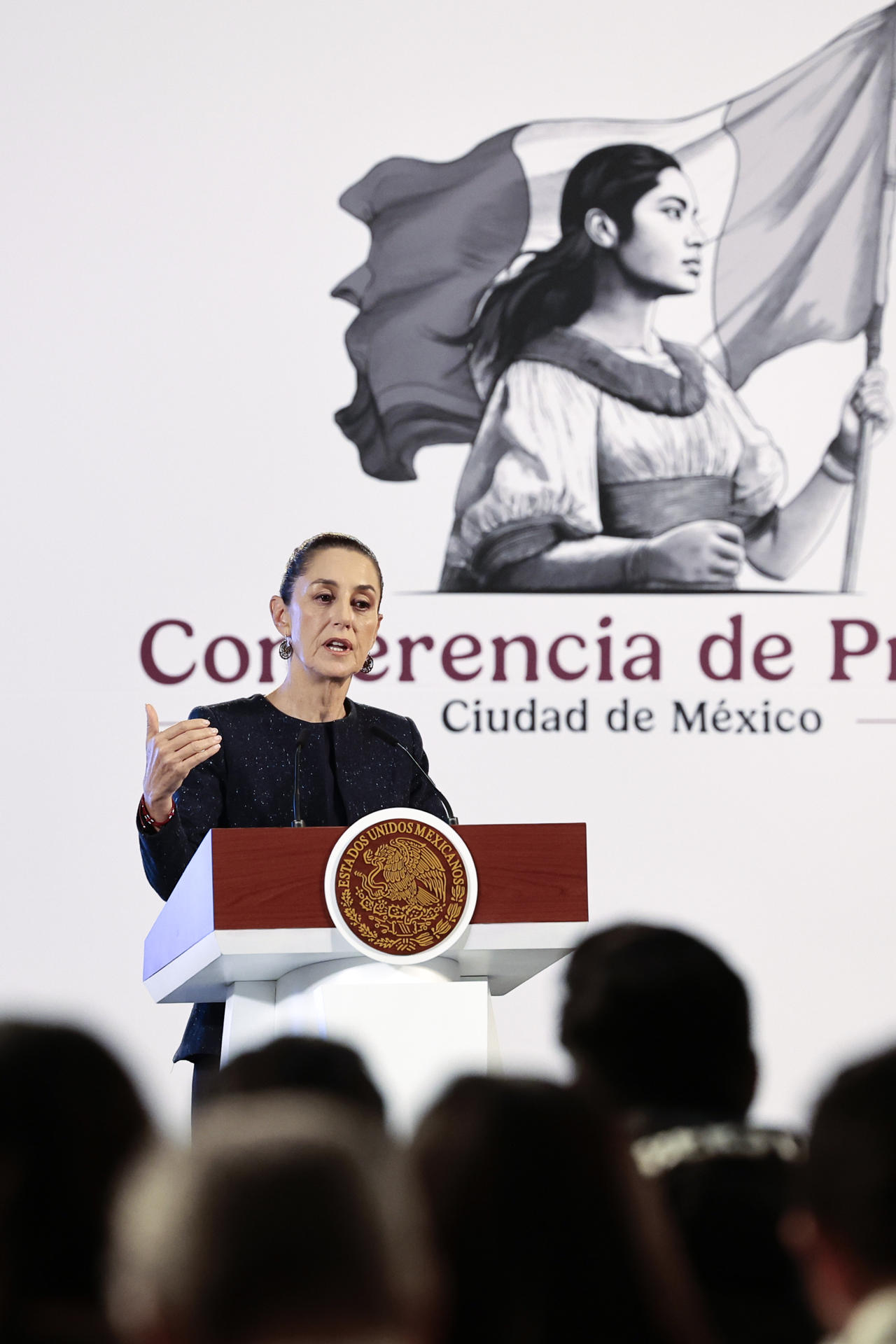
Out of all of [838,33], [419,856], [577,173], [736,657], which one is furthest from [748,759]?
[419,856]

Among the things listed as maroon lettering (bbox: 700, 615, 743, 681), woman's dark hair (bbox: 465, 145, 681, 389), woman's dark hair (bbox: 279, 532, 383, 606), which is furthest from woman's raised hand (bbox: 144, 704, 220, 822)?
woman's dark hair (bbox: 465, 145, 681, 389)

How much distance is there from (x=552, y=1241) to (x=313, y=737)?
2394 mm

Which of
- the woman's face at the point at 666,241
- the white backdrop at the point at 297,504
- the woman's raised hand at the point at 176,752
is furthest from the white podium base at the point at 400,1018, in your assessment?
the woman's face at the point at 666,241

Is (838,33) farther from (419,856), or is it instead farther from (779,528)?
(419,856)

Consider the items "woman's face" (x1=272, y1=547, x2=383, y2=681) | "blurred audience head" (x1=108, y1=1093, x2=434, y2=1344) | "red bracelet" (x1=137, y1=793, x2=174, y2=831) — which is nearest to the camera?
"blurred audience head" (x1=108, y1=1093, x2=434, y2=1344)

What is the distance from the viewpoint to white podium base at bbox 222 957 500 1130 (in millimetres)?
2490

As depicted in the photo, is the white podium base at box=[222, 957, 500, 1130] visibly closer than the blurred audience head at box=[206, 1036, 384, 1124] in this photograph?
No

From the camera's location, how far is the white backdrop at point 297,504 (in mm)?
5438

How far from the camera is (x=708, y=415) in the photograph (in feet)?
18.7

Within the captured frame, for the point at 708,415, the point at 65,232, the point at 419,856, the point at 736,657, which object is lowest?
the point at 419,856

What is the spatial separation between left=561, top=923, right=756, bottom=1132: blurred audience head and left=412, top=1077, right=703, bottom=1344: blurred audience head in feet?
2.05

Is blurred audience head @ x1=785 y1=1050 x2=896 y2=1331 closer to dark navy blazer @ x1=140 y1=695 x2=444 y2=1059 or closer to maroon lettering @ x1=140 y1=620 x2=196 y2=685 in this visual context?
dark navy blazer @ x1=140 y1=695 x2=444 y2=1059

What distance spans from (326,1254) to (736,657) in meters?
4.73

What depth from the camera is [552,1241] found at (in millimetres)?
1147
